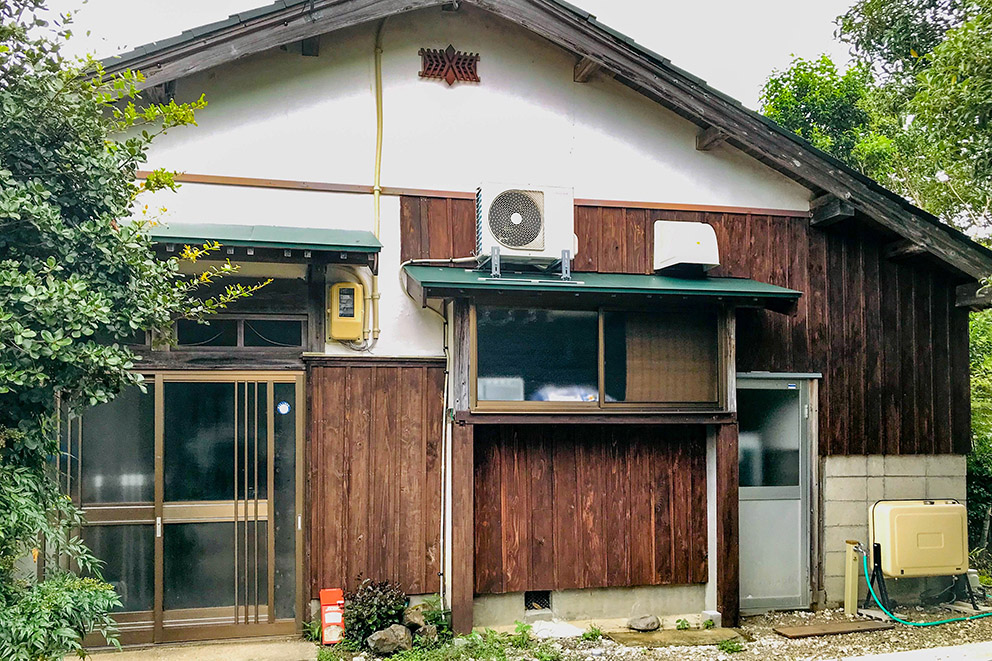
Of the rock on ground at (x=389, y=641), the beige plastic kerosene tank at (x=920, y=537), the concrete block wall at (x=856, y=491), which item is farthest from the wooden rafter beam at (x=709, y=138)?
the rock on ground at (x=389, y=641)

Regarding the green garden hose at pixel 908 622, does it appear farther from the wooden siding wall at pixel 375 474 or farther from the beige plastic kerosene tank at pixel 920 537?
the wooden siding wall at pixel 375 474

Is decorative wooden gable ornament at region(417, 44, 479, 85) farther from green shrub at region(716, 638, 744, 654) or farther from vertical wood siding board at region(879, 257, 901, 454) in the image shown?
green shrub at region(716, 638, 744, 654)

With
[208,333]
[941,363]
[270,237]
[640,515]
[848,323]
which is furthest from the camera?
[941,363]

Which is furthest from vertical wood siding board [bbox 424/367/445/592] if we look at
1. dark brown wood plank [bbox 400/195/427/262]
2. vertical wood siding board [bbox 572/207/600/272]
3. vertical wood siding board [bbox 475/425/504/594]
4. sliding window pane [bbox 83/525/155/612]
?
sliding window pane [bbox 83/525/155/612]

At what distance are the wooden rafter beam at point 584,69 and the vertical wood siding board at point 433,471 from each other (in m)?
2.91

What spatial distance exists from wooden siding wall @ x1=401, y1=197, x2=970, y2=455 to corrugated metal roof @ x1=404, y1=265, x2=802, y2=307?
17.0 inches

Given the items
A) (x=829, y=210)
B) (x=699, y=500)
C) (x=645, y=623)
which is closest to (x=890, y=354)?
(x=829, y=210)

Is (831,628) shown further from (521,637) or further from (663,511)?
(521,637)

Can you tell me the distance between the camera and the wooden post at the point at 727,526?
286 inches

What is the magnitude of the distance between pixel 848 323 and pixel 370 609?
204 inches

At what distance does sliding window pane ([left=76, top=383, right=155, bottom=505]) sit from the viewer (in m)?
6.43

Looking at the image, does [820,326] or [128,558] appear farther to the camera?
[820,326]

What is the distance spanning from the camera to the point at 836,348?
806cm

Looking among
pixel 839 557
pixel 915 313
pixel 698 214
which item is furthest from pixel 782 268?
pixel 839 557
